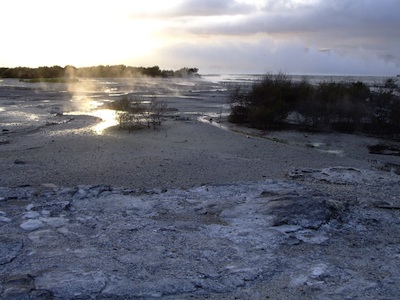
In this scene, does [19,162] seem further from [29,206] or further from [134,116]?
[134,116]

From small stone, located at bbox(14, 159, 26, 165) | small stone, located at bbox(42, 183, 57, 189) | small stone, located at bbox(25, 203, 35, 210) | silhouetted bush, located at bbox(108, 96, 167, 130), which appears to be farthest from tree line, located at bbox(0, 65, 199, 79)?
small stone, located at bbox(25, 203, 35, 210)

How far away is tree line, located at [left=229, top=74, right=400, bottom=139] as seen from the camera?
20.7 m

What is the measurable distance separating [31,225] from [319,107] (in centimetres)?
1639

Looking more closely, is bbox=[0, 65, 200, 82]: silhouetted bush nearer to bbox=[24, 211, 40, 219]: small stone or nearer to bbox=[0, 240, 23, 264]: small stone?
bbox=[24, 211, 40, 219]: small stone

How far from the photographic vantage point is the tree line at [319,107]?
68.0ft

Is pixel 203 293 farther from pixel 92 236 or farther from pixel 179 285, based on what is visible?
pixel 92 236

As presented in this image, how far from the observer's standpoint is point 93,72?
96.8m


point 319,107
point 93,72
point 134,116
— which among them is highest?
point 93,72

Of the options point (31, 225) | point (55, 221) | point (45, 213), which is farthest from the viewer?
point (45, 213)

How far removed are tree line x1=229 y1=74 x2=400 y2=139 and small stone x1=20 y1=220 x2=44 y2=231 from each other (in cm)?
1557

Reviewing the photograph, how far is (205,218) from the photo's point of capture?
8320 millimetres

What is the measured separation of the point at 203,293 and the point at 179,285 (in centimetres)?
36

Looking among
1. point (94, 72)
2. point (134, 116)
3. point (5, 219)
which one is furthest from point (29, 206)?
point (94, 72)

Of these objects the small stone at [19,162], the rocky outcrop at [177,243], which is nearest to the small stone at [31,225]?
the rocky outcrop at [177,243]
